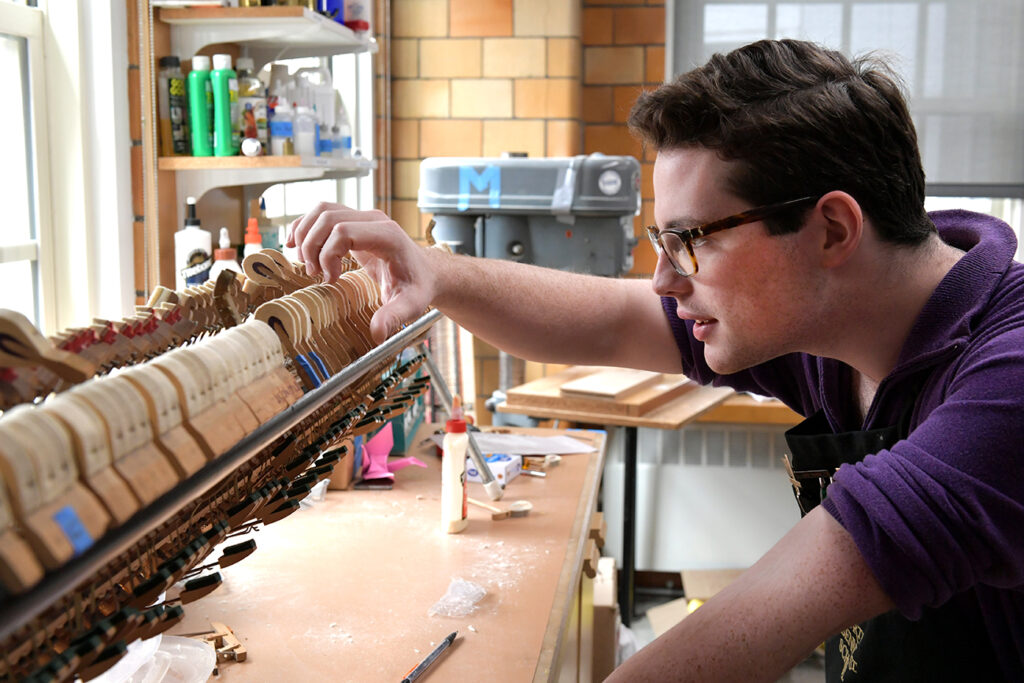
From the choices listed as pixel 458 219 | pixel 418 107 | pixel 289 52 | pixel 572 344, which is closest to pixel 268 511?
pixel 572 344

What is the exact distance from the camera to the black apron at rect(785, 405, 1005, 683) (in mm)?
1310

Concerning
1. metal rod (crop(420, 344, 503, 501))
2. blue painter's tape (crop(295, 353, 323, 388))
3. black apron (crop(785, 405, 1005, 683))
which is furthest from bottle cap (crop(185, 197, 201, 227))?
black apron (crop(785, 405, 1005, 683))

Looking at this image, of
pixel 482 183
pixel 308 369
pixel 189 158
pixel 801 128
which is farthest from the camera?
pixel 482 183

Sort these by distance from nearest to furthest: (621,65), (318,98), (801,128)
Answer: (801,128) → (318,98) → (621,65)

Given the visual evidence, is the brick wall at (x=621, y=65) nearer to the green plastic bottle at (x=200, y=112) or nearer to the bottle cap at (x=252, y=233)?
the bottle cap at (x=252, y=233)

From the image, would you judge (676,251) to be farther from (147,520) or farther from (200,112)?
(200,112)

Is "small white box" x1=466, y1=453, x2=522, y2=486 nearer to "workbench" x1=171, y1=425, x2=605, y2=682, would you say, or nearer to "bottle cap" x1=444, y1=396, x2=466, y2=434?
"workbench" x1=171, y1=425, x2=605, y2=682

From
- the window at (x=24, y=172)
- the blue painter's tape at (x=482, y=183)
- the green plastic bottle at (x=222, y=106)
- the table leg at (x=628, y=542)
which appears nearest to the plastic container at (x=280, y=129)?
the green plastic bottle at (x=222, y=106)

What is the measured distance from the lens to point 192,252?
2135 mm

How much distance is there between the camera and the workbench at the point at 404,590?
1.46 meters

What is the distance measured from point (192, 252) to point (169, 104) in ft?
1.06

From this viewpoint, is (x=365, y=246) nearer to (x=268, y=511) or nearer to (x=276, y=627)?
(x=268, y=511)

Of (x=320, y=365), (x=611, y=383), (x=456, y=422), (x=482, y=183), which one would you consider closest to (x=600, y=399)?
(x=611, y=383)

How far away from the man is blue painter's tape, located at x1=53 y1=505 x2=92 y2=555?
61 centimetres
